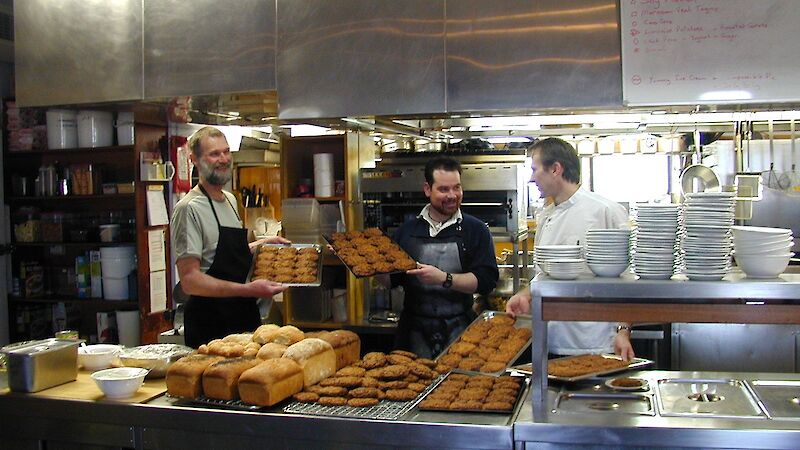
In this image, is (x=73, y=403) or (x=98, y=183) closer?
(x=73, y=403)

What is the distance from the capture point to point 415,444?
7.66 feet

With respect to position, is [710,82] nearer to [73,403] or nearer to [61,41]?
[73,403]

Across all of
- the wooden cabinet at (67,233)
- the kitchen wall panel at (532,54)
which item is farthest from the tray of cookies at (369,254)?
the wooden cabinet at (67,233)

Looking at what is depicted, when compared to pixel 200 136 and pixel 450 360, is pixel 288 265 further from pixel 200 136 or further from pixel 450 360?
pixel 450 360

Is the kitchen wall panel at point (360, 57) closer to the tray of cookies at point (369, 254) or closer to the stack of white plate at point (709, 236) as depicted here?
the tray of cookies at point (369, 254)

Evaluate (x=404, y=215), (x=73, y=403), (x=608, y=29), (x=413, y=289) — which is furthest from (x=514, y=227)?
(x=73, y=403)

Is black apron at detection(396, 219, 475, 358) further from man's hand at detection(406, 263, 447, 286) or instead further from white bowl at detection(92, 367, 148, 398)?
white bowl at detection(92, 367, 148, 398)

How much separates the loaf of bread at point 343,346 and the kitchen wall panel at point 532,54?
110cm

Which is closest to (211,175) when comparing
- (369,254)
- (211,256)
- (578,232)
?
(211,256)

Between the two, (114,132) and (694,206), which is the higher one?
(114,132)

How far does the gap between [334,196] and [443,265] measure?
1.85 m

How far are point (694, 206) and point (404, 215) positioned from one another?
3.52 m

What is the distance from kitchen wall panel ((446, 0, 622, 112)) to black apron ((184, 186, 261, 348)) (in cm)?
140

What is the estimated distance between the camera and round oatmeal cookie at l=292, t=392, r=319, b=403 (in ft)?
8.61
